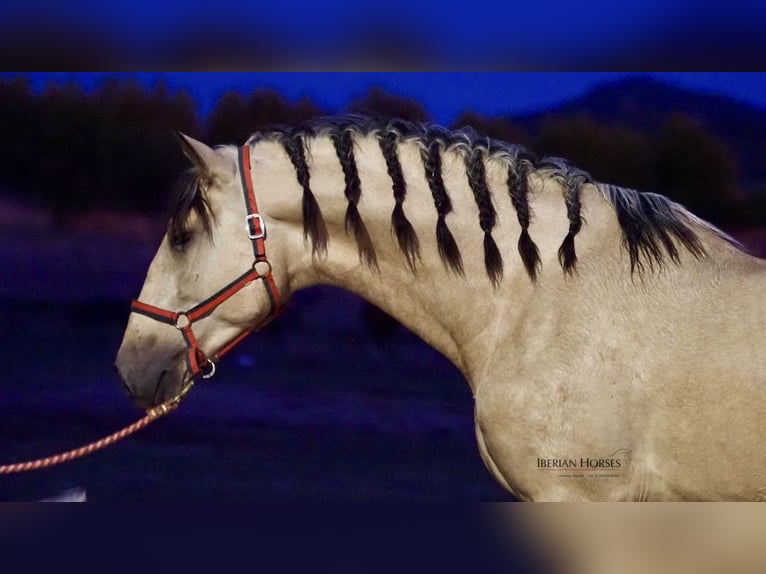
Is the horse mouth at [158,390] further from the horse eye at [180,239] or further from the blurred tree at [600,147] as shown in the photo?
the blurred tree at [600,147]

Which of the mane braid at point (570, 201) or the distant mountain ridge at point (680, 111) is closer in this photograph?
the mane braid at point (570, 201)

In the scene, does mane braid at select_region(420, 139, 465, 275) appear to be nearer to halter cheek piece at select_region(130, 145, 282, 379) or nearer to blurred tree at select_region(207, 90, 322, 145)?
halter cheek piece at select_region(130, 145, 282, 379)

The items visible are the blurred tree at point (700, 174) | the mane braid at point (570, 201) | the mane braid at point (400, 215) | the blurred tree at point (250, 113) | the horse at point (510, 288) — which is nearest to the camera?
the horse at point (510, 288)

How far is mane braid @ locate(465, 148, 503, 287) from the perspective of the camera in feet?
9.16

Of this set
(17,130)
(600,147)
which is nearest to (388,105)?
(600,147)

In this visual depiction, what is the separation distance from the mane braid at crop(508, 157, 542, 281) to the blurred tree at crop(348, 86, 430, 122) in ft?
4.01

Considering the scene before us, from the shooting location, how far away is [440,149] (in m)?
2.89

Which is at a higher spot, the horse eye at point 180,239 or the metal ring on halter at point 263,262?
the horse eye at point 180,239

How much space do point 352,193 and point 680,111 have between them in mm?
1844

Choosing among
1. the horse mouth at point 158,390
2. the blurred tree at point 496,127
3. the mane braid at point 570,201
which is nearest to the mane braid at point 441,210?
the mane braid at point 570,201

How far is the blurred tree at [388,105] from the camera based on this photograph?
400cm

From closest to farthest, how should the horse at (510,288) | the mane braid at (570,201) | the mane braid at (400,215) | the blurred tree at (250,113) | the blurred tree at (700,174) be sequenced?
the horse at (510,288)
the mane braid at (570,201)
the mane braid at (400,215)
the blurred tree at (700,174)
the blurred tree at (250,113)

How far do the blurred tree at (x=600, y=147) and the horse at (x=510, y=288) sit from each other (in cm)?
110

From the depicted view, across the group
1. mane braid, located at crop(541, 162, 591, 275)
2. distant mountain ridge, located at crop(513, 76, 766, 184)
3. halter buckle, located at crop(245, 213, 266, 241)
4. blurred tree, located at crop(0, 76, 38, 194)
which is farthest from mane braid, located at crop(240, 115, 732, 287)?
blurred tree, located at crop(0, 76, 38, 194)
